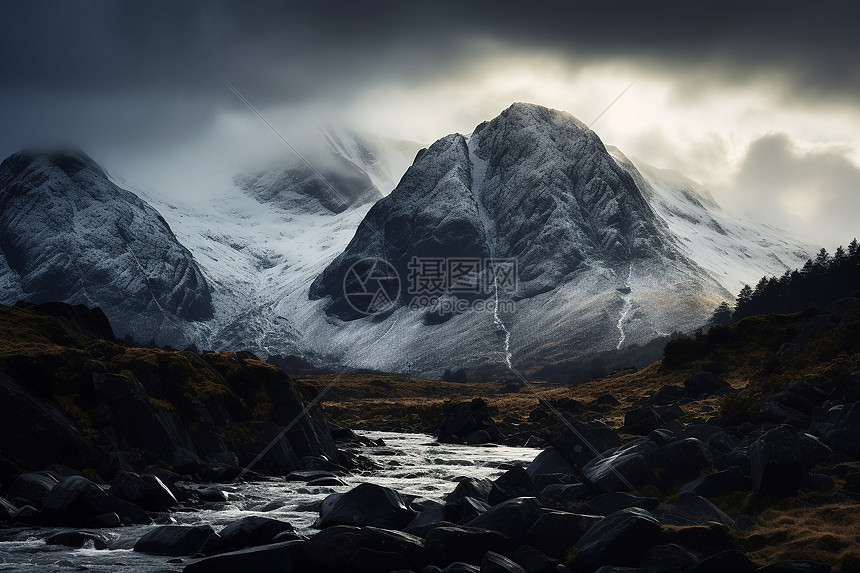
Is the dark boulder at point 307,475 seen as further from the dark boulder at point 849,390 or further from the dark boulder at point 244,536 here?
the dark boulder at point 849,390

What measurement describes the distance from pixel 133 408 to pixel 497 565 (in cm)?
3068

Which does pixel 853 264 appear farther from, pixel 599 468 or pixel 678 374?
pixel 599 468

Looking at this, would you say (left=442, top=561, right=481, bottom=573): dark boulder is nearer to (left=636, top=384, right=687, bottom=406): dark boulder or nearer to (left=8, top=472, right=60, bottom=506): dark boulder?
(left=8, top=472, right=60, bottom=506): dark boulder

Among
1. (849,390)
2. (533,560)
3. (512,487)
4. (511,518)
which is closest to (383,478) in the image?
(512,487)

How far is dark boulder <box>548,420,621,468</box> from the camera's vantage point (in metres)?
38.8

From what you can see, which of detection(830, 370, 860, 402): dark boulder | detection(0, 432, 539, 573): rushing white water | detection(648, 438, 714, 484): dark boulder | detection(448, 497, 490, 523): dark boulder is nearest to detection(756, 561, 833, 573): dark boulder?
detection(648, 438, 714, 484): dark boulder

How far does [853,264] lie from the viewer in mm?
143000

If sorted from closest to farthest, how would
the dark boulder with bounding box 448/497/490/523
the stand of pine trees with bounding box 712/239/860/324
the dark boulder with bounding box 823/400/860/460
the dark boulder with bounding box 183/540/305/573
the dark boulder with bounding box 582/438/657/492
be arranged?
the dark boulder with bounding box 183/540/305/573 < the dark boulder with bounding box 448/497/490/523 < the dark boulder with bounding box 823/400/860/460 < the dark boulder with bounding box 582/438/657/492 < the stand of pine trees with bounding box 712/239/860/324

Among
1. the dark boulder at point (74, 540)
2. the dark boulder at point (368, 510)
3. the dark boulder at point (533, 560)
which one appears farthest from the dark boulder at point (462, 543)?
the dark boulder at point (74, 540)

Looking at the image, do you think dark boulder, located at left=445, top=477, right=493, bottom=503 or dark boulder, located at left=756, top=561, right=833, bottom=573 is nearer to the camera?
dark boulder, located at left=756, top=561, right=833, bottom=573

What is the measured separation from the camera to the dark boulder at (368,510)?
91.8ft

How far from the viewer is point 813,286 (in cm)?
15762

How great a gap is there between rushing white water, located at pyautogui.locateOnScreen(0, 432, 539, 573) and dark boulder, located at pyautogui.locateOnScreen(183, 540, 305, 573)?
256 cm

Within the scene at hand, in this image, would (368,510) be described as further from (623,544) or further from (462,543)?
(623,544)
